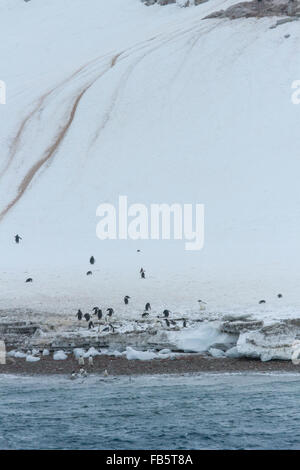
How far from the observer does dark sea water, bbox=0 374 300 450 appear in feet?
68.1

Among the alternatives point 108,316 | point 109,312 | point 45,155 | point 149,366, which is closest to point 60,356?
point 149,366

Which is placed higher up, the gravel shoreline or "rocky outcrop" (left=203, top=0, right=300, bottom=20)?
"rocky outcrop" (left=203, top=0, right=300, bottom=20)

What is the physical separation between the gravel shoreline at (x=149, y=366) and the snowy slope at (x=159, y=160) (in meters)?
4.91

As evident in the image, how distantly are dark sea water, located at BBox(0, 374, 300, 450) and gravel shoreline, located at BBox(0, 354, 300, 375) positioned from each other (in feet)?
2.75

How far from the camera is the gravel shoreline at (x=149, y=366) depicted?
2834 cm

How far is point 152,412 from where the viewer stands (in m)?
23.3

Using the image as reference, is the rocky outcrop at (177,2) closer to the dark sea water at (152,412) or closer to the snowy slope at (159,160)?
the snowy slope at (159,160)

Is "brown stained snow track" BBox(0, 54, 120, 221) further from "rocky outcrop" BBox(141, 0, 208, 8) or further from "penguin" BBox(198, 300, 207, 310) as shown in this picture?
"penguin" BBox(198, 300, 207, 310)

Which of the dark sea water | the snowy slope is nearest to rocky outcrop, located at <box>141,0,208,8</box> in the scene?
the snowy slope

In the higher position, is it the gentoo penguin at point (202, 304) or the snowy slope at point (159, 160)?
the snowy slope at point (159, 160)

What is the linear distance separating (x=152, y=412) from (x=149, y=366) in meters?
5.54

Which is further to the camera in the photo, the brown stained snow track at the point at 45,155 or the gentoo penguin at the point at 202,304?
the brown stained snow track at the point at 45,155

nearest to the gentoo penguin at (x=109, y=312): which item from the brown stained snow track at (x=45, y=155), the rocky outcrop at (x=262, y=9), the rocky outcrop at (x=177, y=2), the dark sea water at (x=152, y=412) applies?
the dark sea water at (x=152, y=412)

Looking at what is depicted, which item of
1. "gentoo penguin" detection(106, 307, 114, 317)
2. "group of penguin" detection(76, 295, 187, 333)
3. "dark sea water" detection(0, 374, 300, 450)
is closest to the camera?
"dark sea water" detection(0, 374, 300, 450)
